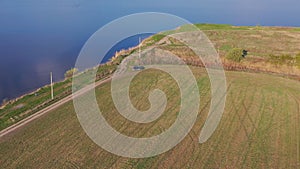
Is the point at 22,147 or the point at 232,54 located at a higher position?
the point at 232,54

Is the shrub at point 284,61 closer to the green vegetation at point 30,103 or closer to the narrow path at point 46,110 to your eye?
the narrow path at point 46,110

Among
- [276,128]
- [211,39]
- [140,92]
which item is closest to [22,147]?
[140,92]

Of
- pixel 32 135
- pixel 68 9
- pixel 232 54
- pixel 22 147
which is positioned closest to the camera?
pixel 22 147

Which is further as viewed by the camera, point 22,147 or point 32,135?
point 32,135

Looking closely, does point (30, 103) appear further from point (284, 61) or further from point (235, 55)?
point (284, 61)

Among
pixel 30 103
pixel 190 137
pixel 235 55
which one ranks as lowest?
pixel 30 103

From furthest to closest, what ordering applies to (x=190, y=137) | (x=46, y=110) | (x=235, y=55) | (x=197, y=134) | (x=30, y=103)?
(x=235, y=55) < (x=30, y=103) < (x=46, y=110) < (x=197, y=134) < (x=190, y=137)

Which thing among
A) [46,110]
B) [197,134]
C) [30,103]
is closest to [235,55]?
[197,134]

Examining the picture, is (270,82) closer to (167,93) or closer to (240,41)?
(167,93)

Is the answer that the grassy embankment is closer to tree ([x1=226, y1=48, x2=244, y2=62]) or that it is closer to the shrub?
the shrub

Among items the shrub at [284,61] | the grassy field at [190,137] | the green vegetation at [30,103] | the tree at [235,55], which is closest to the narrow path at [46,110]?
the green vegetation at [30,103]
